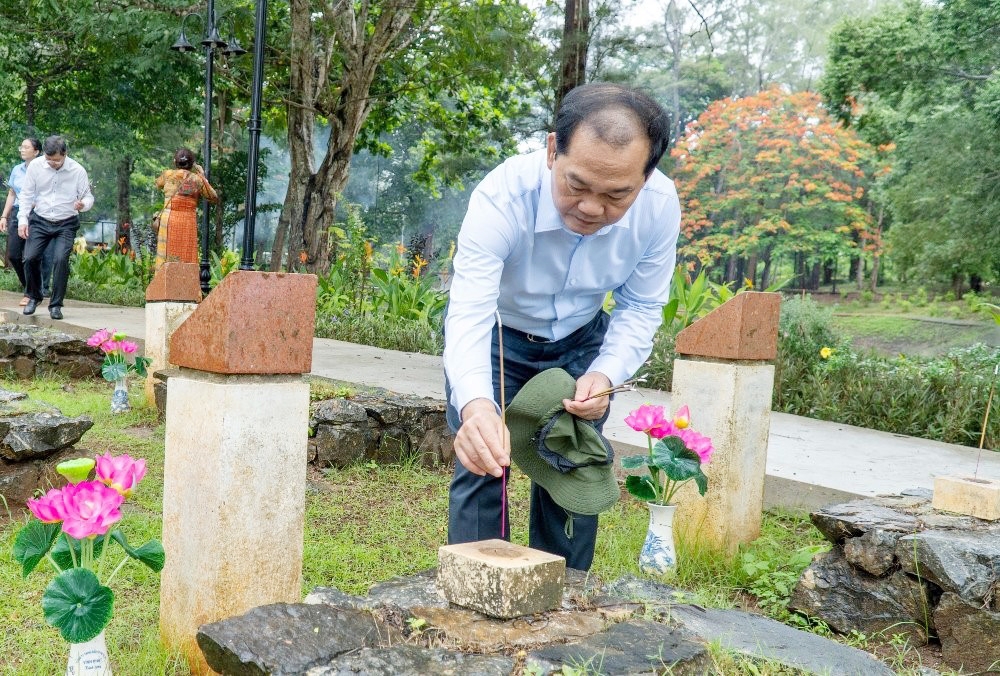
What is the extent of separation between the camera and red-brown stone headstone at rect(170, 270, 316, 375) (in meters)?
2.02

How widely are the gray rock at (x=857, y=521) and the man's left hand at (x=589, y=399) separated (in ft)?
Answer: 3.69

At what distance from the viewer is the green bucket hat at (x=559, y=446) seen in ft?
7.25

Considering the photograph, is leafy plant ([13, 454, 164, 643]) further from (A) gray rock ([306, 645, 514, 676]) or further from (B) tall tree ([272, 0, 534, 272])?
(B) tall tree ([272, 0, 534, 272])

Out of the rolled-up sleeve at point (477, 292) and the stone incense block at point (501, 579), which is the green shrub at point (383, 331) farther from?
the stone incense block at point (501, 579)

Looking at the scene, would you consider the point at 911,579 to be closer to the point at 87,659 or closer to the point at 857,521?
the point at 857,521

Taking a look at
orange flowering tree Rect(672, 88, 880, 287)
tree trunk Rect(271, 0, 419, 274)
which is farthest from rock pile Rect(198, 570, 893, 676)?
orange flowering tree Rect(672, 88, 880, 287)

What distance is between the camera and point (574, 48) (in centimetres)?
820

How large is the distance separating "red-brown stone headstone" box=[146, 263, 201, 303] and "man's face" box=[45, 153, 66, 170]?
3.11 metres

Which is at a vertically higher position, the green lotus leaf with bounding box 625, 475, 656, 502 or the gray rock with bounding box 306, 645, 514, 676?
the gray rock with bounding box 306, 645, 514, 676

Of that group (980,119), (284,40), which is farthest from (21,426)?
(980,119)

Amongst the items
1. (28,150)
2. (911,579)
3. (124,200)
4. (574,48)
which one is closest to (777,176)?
(124,200)

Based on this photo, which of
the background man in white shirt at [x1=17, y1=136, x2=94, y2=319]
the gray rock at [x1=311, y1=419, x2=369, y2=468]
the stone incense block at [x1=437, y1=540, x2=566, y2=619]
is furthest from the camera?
the background man in white shirt at [x1=17, y1=136, x2=94, y2=319]

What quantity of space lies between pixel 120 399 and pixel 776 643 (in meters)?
4.63

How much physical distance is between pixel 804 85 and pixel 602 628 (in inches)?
1386
